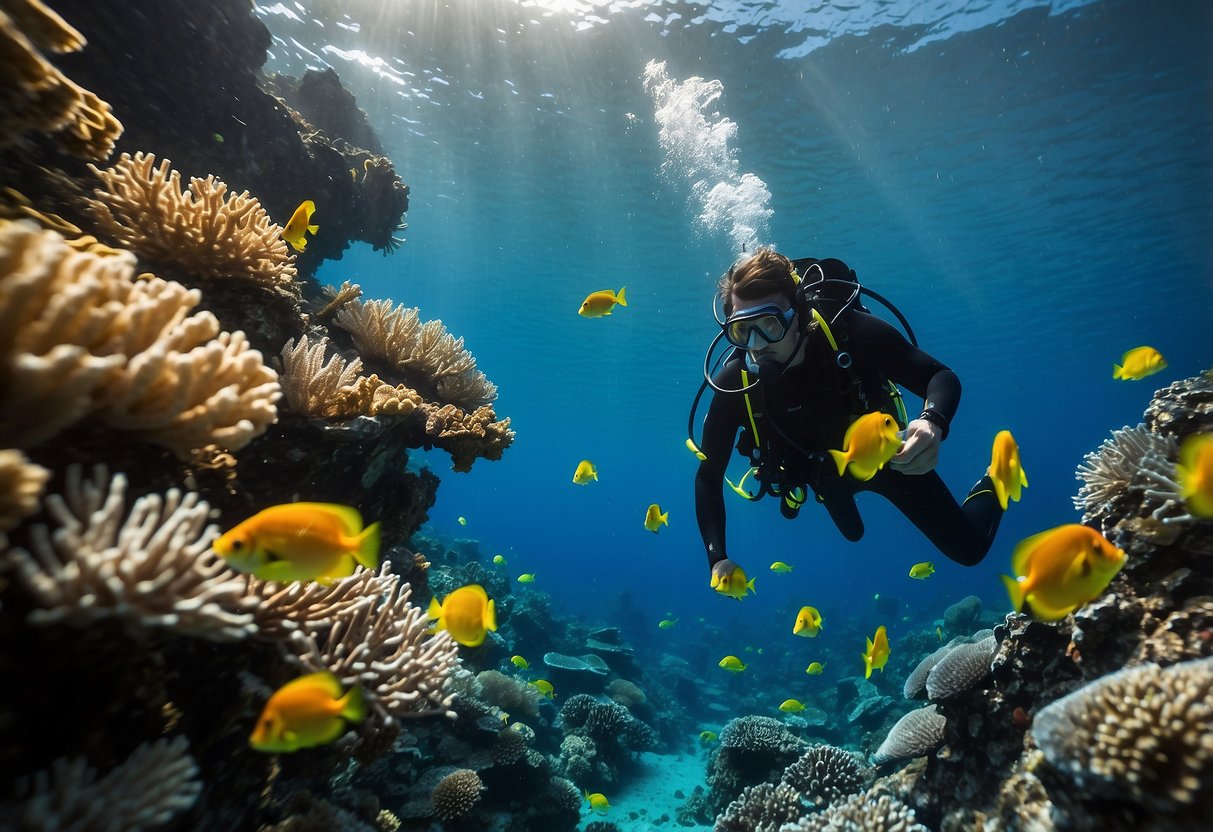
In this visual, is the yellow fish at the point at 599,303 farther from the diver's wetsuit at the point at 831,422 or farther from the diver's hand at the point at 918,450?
the diver's hand at the point at 918,450

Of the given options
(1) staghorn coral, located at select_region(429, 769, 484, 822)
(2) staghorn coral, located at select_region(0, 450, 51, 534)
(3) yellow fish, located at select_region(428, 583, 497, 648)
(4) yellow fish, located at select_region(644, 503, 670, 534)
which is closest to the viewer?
(2) staghorn coral, located at select_region(0, 450, 51, 534)

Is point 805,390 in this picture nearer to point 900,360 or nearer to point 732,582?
point 900,360

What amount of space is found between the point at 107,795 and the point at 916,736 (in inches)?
225

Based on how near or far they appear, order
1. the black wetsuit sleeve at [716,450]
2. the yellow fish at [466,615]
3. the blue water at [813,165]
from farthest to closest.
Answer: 1. the blue water at [813,165]
2. the black wetsuit sleeve at [716,450]
3. the yellow fish at [466,615]

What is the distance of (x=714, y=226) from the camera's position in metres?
24.7

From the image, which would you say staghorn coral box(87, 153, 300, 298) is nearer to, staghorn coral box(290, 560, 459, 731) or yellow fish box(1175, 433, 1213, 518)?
staghorn coral box(290, 560, 459, 731)

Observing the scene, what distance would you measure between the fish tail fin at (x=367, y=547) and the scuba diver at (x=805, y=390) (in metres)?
3.22

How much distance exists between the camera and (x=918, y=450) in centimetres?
361

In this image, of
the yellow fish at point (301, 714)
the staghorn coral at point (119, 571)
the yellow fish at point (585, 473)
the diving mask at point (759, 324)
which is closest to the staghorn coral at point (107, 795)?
the yellow fish at point (301, 714)

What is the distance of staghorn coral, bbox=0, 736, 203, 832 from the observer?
152 cm

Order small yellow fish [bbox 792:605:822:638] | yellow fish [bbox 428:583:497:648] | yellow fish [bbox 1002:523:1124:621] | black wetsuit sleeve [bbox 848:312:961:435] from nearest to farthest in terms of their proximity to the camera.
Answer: yellow fish [bbox 1002:523:1124:621] < yellow fish [bbox 428:583:497:648] < black wetsuit sleeve [bbox 848:312:961:435] < small yellow fish [bbox 792:605:822:638]

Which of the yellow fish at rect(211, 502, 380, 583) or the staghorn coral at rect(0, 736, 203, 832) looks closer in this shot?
the staghorn coral at rect(0, 736, 203, 832)

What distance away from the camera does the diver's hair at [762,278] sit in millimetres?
4977

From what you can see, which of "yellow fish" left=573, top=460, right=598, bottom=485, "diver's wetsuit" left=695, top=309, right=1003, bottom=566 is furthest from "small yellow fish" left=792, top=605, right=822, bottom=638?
"yellow fish" left=573, top=460, right=598, bottom=485
